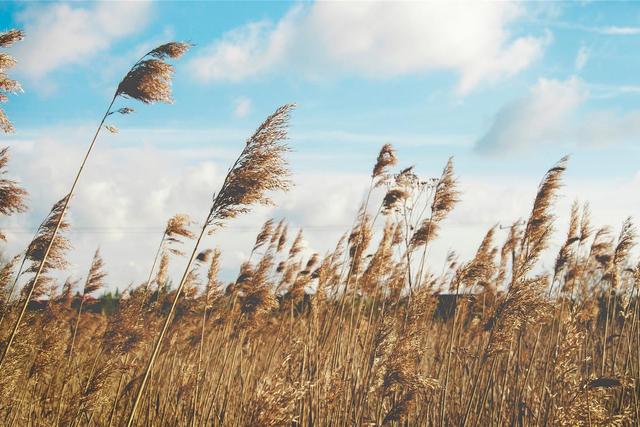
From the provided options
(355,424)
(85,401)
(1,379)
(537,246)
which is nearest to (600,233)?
(537,246)

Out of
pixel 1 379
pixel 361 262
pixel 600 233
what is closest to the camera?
pixel 1 379

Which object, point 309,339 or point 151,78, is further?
point 309,339

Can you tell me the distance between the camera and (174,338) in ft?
21.1

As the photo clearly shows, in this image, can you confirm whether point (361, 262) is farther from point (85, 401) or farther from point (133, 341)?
point (85, 401)

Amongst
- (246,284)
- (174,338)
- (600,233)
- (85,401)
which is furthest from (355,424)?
(600,233)

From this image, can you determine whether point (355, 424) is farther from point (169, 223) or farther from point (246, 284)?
point (169, 223)

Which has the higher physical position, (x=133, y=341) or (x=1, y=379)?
(x=133, y=341)

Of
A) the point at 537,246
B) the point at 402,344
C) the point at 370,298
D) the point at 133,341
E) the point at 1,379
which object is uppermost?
the point at 537,246

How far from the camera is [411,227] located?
19.6ft

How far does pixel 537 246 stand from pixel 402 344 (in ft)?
5.76

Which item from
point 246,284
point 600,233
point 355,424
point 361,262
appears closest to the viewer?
point 355,424

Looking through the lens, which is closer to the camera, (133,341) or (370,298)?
(133,341)

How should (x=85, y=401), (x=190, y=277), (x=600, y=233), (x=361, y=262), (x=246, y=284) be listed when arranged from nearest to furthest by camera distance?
(x=85, y=401), (x=246, y=284), (x=361, y=262), (x=190, y=277), (x=600, y=233)

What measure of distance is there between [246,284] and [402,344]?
2018mm
